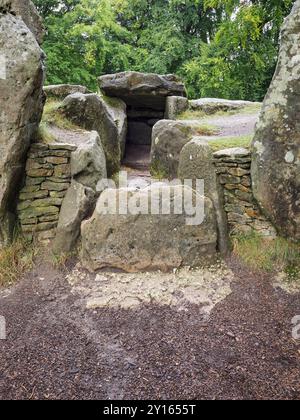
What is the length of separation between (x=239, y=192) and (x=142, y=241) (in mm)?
1421

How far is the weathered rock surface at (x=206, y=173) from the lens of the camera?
4.03m

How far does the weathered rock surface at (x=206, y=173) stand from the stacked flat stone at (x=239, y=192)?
0.11m

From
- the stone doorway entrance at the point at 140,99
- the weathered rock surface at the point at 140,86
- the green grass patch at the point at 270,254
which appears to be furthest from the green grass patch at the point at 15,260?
the weathered rock surface at the point at 140,86

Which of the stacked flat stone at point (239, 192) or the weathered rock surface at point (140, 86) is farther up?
the weathered rock surface at point (140, 86)

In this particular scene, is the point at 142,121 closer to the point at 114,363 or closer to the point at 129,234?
the point at 129,234

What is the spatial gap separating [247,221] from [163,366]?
2186 mm

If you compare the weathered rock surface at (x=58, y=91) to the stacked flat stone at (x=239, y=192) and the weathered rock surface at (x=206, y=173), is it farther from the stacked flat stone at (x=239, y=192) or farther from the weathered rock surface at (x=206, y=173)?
the stacked flat stone at (x=239, y=192)

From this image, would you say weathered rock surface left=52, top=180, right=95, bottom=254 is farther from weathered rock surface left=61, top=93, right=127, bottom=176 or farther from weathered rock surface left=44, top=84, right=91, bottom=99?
weathered rock surface left=44, top=84, right=91, bottom=99

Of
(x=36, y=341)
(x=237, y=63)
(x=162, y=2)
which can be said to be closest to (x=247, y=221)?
(x=36, y=341)

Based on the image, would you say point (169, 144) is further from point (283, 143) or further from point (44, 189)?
point (44, 189)

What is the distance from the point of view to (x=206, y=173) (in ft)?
13.8

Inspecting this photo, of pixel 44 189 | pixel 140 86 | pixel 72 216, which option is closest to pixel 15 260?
pixel 72 216

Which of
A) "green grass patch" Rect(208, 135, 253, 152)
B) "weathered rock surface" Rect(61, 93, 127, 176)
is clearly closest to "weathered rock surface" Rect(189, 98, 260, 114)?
"weathered rock surface" Rect(61, 93, 127, 176)

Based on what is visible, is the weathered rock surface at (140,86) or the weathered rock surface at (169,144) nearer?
the weathered rock surface at (169,144)
